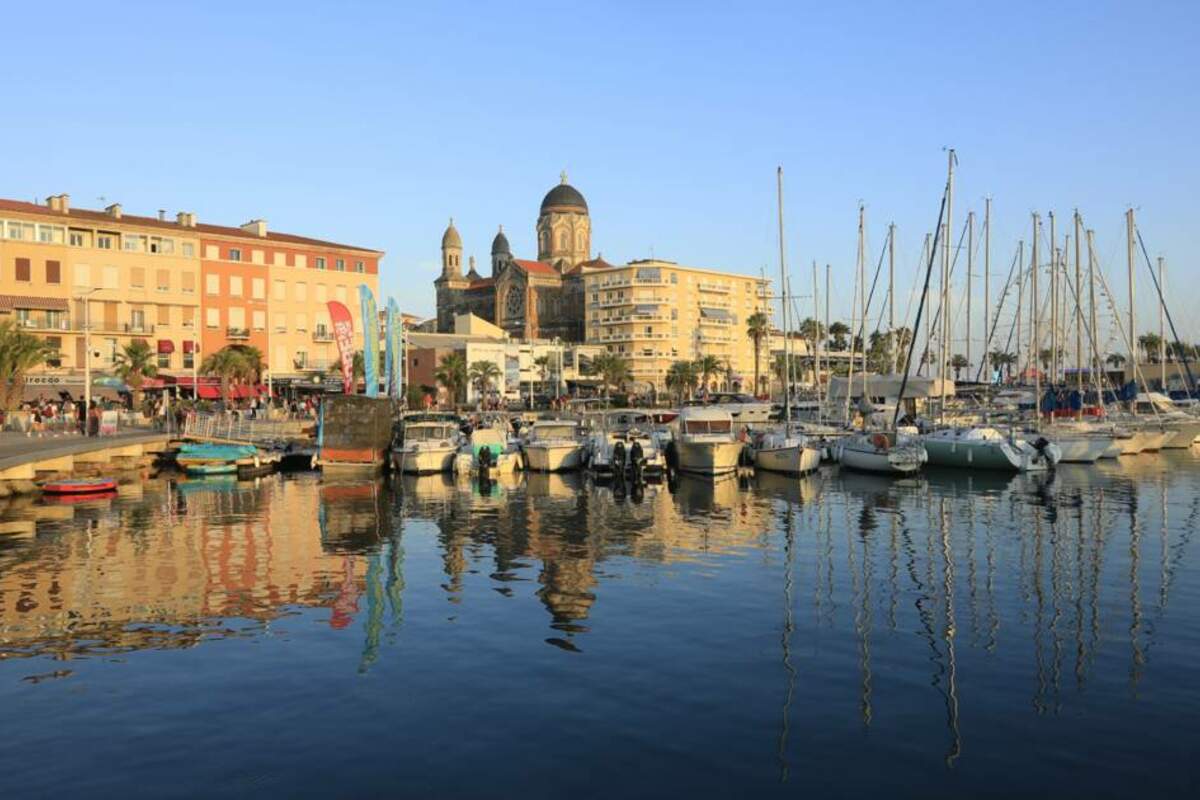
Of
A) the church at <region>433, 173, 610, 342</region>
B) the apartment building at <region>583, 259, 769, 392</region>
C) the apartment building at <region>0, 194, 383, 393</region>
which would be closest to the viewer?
the apartment building at <region>0, 194, 383, 393</region>

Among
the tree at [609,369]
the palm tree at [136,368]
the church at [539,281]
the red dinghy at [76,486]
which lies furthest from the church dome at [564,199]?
the red dinghy at [76,486]

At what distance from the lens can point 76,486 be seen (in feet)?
122

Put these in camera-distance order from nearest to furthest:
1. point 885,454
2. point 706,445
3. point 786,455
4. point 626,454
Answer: point 706,445, point 885,454, point 626,454, point 786,455

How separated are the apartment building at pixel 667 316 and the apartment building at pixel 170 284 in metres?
50.0

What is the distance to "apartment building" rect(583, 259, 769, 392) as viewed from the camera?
5187 inches

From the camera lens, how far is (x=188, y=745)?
458 inches

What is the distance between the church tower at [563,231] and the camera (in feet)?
499

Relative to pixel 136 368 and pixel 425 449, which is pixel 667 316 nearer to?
pixel 136 368

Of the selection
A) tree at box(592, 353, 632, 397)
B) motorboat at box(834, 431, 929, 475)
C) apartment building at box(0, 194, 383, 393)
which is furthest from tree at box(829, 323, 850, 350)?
motorboat at box(834, 431, 929, 475)

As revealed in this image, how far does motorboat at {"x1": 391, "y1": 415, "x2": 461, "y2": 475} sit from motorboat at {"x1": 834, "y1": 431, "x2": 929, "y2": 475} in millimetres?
19012

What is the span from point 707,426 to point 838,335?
8850 centimetres

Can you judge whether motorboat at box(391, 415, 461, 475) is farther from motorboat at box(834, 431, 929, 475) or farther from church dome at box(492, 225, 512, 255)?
church dome at box(492, 225, 512, 255)

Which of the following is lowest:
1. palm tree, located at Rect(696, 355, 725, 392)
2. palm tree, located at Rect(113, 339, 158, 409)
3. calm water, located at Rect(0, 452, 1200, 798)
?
calm water, located at Rect(0, 452, 1200, 798)

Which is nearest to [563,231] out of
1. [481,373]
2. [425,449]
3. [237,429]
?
[481,373]
